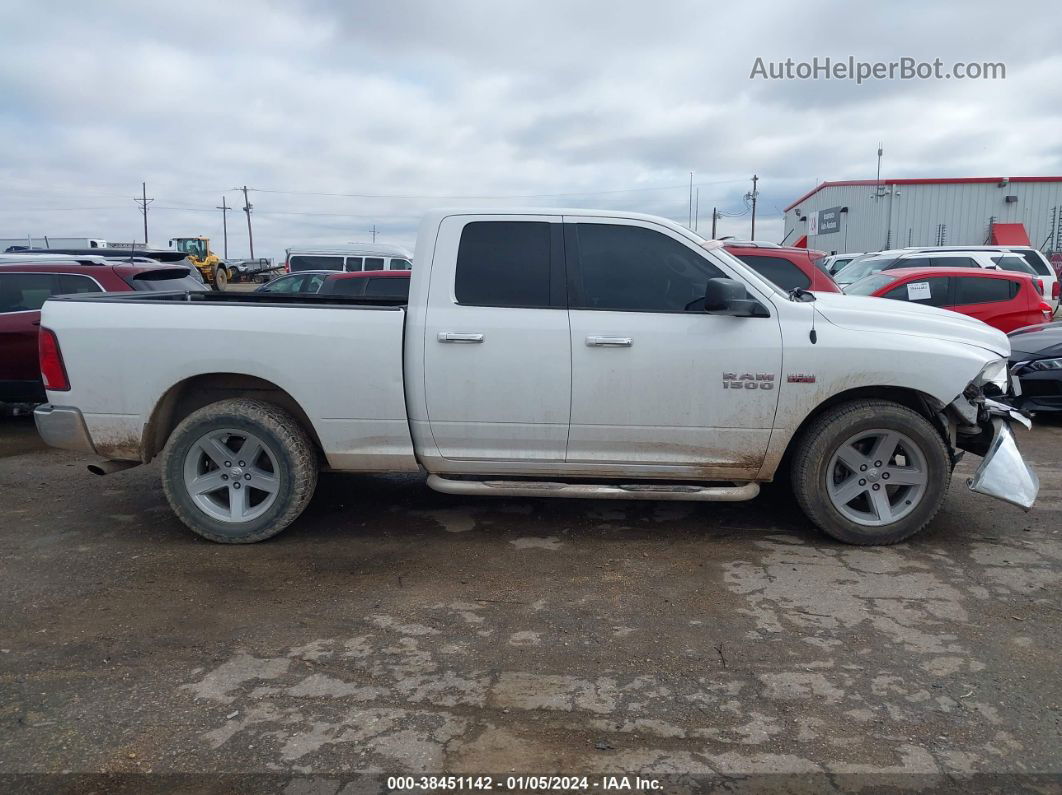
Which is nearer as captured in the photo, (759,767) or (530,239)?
(759,767)

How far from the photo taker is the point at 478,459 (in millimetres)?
4801

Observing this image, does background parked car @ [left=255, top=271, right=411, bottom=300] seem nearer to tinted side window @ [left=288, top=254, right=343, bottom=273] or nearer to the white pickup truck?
the white pickup truck

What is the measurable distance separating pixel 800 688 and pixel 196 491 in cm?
355

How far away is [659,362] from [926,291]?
708cm

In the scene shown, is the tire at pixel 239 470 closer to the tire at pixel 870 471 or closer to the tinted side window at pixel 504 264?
the tinted side window at pixel 504 264

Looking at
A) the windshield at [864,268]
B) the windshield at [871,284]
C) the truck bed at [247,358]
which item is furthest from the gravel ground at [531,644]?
the windshield at [864,268]

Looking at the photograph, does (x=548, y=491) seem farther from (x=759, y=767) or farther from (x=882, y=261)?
(x=882, y=261)

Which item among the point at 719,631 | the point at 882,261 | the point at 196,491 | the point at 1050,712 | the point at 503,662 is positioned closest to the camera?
the point at 1050,712

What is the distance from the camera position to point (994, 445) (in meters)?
4.71

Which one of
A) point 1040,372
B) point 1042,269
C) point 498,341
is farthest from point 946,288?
point 1042,269

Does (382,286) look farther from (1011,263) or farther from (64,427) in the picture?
(1011,263)

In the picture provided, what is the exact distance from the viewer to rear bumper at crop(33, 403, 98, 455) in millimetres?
4793

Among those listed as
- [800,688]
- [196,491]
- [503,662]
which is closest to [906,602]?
[800,688]

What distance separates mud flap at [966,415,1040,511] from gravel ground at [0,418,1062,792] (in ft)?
1.23
